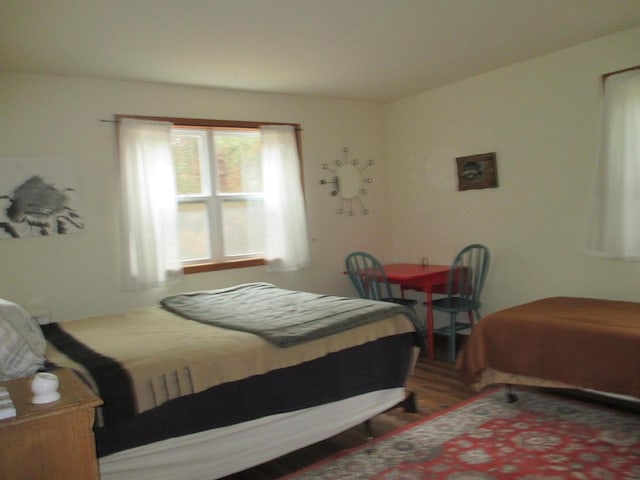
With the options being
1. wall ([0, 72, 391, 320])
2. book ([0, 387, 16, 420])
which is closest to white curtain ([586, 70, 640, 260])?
wall ([0, 72, 391, 320])

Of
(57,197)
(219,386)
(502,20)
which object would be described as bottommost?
(219,386)

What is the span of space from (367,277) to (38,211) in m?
2.55

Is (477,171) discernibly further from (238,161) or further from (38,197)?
(38,197)

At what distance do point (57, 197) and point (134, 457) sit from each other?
2.18 m

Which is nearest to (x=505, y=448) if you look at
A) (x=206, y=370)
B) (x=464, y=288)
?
(x=206, y=370)

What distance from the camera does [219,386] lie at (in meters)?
2.18

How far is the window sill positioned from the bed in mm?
983

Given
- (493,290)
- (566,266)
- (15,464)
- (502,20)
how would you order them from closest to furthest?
1. (15,464)
2. (502,20)
3. (566,266)
4. (493,290)

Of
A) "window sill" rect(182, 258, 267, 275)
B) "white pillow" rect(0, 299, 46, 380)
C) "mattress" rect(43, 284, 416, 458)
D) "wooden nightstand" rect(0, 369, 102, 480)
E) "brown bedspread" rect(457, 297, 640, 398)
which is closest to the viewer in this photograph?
"wooden nightstand" rect(0, 369, 102, 480)

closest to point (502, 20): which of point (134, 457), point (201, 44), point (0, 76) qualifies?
point (201, 44)

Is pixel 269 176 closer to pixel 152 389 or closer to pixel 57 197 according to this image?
pixel 57 197

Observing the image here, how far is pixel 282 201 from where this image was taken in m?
4.38

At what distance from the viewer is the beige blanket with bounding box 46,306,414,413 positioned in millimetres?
2043

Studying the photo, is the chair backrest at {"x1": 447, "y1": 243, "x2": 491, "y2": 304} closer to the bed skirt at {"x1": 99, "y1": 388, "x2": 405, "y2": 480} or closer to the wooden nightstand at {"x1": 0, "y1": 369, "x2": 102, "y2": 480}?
the bed skirt at {"x1": 99, "y1": 388, "x2": 405, "y2": 480}
